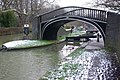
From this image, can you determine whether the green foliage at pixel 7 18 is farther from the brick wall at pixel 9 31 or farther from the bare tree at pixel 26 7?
the bare tree at pixel 26 7

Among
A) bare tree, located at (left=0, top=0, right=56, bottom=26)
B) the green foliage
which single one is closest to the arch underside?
the green foliage

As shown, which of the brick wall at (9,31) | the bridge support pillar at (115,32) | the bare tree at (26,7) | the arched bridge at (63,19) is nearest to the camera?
the bridge support pillar at (115,32)

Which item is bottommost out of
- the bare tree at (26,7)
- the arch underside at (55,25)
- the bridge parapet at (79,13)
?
the arch underside at (55,25)

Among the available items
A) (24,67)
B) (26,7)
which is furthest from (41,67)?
(26,7)

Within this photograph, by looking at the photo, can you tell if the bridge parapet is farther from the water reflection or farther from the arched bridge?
the water reflection

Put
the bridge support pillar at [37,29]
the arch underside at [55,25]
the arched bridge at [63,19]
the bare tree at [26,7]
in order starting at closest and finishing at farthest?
1. the arch underside at [55,25]
2. the arched bridge at [63,19]
3. the bridge support pillar at [37,29]
4. the bare tree at [26,7]

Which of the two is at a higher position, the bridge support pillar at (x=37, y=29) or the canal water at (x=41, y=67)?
the bridge support pillar at (x=37, y=29)

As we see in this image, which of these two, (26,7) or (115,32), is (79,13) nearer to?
(115,32)

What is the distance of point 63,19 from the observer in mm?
24344

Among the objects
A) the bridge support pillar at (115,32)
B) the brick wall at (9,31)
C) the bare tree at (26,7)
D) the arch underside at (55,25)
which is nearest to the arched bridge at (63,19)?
the arch underside at (55,25)

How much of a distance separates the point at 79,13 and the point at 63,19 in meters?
1.73

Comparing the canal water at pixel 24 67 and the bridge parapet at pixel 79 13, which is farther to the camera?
the bridge parapet at pixel 79 13

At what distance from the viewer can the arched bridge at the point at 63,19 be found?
2116 centimetres

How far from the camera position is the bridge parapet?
2109 cm
